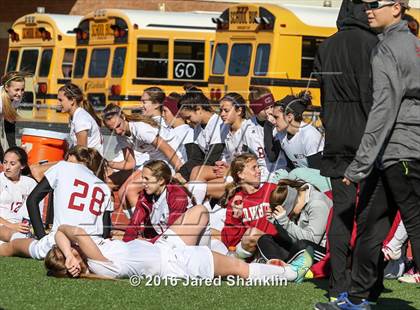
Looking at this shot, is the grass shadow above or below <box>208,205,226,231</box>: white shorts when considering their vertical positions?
above

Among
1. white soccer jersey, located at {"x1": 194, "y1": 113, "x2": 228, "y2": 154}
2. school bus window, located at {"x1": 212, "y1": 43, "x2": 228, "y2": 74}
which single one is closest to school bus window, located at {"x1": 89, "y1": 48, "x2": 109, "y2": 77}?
Answer: school bus window, located at {"x1": 212, "y1": 43, "x2": 228, "y2": 74}

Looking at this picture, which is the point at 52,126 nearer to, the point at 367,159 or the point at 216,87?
the point at 216,87

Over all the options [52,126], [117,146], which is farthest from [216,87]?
[117,146]

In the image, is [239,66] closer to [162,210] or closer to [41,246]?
[162,210]

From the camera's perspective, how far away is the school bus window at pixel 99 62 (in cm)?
2488

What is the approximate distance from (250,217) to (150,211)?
2.87 feet

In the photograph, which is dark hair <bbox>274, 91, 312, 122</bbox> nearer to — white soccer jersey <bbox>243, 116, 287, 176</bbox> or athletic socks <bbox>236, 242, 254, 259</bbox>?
white soccer jersey <bbox>243, 116, 287, 176</bbox>

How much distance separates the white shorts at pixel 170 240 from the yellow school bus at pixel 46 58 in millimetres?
17972

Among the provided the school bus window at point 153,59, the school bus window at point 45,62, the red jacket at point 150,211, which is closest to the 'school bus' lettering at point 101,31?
the school bus window at point 153,59

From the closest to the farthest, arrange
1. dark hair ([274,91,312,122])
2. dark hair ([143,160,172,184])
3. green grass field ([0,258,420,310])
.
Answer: green grass field ([0,258,420,310]) < dark hair ([143,160,172,184]) < dark hair ([274,91,312,122])

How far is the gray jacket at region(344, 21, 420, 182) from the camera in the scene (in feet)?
20.8

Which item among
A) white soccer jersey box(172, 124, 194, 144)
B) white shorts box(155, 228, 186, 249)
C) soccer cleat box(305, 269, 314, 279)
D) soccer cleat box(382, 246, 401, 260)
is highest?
white shorts box(155, 228, 186, 249)

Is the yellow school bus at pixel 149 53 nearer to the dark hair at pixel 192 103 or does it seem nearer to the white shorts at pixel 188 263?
the dark hair at pixel 192 103

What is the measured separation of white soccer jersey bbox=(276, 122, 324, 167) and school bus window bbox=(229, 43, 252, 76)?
1174 centimetres
